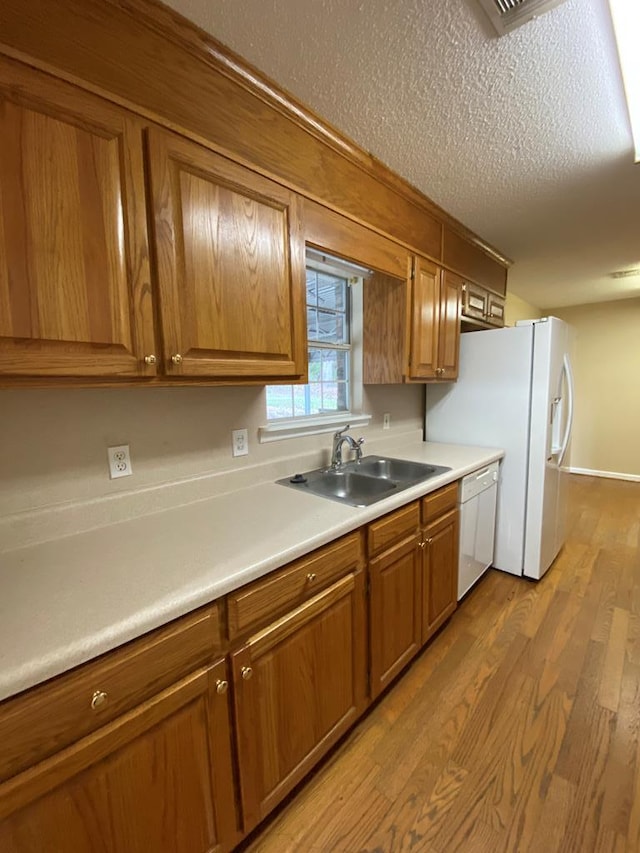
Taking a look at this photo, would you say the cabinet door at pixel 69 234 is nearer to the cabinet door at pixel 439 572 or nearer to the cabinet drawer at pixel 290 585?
the cabinet drawer at pixel 290 585

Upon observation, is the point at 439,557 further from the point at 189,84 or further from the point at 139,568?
the point at 189,84

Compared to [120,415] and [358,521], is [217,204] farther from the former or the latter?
[358,521]

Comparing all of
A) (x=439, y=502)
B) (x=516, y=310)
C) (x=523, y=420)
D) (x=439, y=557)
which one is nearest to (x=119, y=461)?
(x=439, y=502)

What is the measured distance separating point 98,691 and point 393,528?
1060 millimetres

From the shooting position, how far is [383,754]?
1.38m

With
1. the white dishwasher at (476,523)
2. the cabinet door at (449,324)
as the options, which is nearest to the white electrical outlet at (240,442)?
the white dishwasher at (476,523)

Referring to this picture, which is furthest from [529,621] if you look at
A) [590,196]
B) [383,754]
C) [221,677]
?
[590,196]

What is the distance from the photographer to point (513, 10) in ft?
3.28

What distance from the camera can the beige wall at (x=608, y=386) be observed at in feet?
15.0

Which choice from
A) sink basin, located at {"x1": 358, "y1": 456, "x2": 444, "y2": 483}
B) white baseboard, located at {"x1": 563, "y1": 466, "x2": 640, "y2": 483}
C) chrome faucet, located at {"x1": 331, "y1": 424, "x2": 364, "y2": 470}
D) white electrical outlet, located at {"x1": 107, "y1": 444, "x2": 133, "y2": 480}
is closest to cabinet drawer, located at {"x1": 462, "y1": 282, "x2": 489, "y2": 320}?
sink basin, located at {"x1": 358, "y1": 456, "x2": 444, "y2": 483}

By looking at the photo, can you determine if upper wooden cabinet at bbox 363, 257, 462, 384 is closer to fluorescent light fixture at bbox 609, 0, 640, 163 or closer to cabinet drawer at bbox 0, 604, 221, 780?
fluorescent light fixture at bbox 609, 0, 640, 163

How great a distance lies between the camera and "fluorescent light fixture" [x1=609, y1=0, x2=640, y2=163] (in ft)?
3.29

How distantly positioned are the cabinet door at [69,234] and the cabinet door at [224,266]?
67 mm

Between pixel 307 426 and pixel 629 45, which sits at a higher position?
pixel 629 45
